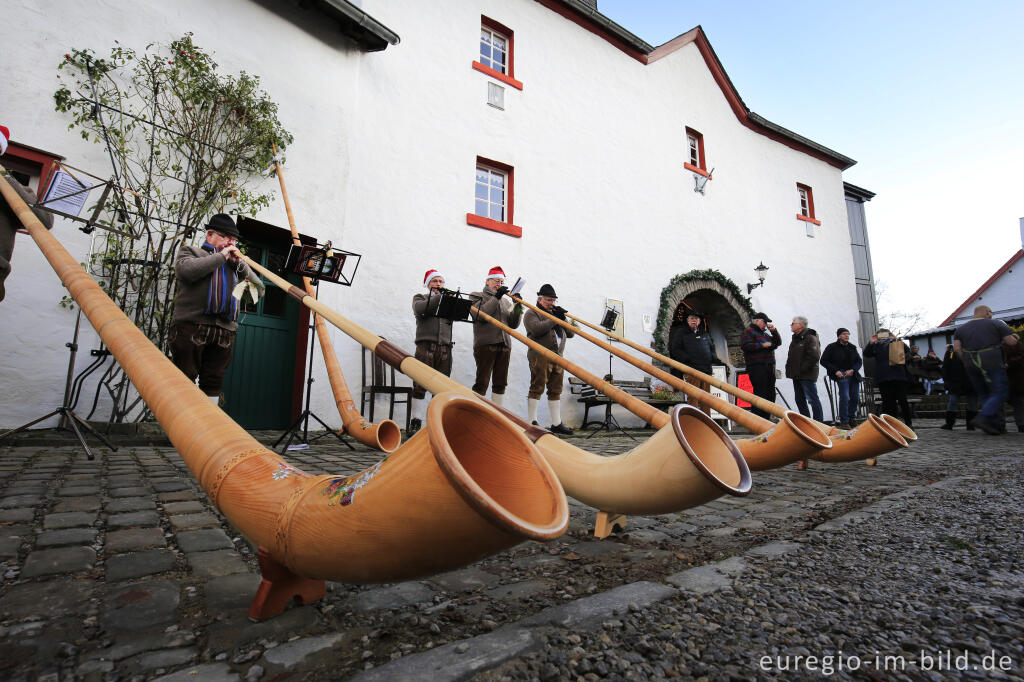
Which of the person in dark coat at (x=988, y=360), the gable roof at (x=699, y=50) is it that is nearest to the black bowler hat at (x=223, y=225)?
the gable roof at (x=699, y=50)

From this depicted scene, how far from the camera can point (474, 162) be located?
7.90m

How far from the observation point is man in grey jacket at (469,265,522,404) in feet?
20.4

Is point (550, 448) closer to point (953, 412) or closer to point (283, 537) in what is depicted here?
point (283, 537)

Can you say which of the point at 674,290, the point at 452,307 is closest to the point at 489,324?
the point at 452,307

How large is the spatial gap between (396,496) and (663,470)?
2.66 ft

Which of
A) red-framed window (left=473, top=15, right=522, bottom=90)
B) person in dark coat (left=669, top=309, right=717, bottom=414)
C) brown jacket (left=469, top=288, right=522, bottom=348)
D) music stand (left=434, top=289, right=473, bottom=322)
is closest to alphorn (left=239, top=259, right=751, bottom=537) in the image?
music stand (left=434, top=289, right=473, bottom=322)

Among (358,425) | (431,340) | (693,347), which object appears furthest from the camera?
(693,347)

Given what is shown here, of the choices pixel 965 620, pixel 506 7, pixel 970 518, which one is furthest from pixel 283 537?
pixel 506 7

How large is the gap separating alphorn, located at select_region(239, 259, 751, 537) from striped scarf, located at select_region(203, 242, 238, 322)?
2984 millimetres

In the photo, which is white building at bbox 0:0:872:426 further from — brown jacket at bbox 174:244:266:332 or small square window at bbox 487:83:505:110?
brown jacket at bbox 174:244:266:332

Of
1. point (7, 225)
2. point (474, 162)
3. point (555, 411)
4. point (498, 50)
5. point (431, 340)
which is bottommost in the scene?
point (555, 411)

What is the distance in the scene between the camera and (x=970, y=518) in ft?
7.38

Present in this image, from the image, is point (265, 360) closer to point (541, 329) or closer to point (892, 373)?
point (541, 329)

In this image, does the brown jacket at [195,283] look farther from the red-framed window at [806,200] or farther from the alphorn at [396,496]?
the red-framed window at [806,200]
